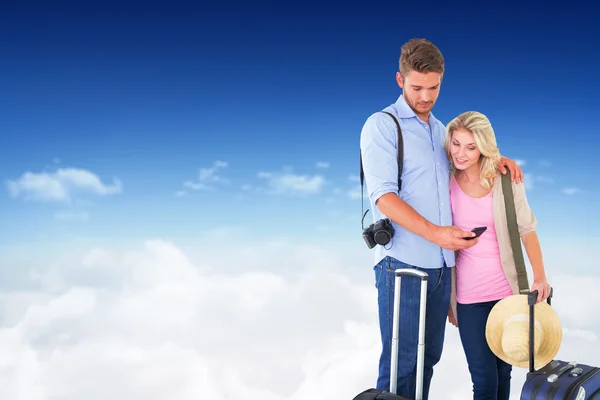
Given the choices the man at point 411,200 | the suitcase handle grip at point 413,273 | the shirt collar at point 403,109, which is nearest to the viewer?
the suitcase handle grip at point 413,273

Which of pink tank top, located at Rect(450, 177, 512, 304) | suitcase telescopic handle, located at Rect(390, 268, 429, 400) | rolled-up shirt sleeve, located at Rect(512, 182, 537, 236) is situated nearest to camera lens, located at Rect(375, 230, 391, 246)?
suitcase telescopic handle, located at Rect(390, 268, 429, 400)

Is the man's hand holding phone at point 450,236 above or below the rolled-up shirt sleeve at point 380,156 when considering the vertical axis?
below

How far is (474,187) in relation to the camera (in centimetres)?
308

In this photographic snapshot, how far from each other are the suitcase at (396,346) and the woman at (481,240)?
1.17 ft

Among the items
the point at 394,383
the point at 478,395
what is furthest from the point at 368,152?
the point at 478,395

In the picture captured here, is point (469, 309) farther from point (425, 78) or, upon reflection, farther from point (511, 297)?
point (425, 78)

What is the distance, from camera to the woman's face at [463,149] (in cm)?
298

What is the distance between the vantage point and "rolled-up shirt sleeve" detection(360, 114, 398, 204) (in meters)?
2.83

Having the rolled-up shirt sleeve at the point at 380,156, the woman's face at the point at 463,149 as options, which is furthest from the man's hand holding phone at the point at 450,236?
the woman's face at the point at 463,149

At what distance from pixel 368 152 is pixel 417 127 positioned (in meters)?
0.26

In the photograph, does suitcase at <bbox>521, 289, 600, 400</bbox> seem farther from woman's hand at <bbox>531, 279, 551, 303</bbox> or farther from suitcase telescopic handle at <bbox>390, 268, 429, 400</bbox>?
suitcase telescopic handle at <bbox>390, 268, 429, 400</bbox>

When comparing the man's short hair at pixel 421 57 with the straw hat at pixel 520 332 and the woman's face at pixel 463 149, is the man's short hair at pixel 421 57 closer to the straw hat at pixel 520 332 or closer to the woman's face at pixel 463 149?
the woman's face at pixel 463 149

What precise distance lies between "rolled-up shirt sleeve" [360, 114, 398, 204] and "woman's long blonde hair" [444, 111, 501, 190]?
0.31 metres

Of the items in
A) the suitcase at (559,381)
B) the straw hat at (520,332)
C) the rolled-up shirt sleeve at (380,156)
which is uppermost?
the rolled-up shirt sleeve at (380,156)
